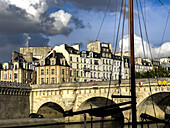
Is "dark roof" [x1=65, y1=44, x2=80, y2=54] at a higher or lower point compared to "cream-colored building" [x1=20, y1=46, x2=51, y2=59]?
lower

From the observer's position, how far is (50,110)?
68812 millimetres

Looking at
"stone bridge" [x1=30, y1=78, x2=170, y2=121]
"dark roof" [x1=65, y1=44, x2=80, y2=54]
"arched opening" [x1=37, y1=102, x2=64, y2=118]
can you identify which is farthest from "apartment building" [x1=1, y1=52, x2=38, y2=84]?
"stone bridge" [x1=30, y1=78, x2=170, y2=121]

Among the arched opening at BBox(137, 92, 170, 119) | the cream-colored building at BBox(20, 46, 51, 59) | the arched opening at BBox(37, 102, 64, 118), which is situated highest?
the cream-colored building at BBox(20, 46, 51, 59)

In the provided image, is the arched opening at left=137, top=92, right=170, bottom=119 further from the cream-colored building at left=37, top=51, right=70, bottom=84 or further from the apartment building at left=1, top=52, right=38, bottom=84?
→ the apartment building at left=1, top=52, right=38, bottom=84

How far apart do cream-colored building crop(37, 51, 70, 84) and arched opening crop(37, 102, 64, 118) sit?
9010 mm

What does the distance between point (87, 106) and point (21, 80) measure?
23256 mm

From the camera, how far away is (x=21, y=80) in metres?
77.3

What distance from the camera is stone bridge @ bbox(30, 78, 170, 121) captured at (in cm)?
5284

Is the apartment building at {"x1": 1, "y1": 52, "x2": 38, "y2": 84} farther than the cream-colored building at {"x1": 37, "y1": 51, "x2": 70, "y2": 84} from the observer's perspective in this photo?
Yes

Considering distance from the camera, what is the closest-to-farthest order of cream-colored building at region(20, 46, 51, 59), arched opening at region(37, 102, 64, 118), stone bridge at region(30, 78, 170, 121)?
stone bridge at region(30, 78, 170, 121) → arched opening at region(37, 102, 64, 118) → cream-colored building at region(20, 46, 51, 59)

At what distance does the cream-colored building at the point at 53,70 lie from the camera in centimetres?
7606

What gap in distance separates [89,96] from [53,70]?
69.7 ft

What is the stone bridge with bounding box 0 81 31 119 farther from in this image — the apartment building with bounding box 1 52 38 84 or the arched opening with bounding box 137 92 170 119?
the arched opening with bounding box 137 92 170 119

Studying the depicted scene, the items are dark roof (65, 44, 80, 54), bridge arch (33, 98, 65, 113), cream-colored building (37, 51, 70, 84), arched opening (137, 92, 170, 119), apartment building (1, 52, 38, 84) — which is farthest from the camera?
dark roof (65, 44, 80, 54)
